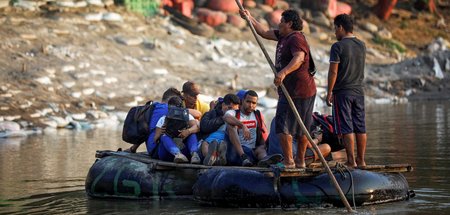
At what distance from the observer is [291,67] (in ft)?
35.5

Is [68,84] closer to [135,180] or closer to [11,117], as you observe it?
[11,117]

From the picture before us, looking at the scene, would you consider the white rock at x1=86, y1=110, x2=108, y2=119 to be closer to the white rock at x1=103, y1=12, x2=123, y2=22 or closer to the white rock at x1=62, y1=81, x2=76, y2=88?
the white rock at x1=62, y1=81, x2=76, y2=88

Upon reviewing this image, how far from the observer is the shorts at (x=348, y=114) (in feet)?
36.9

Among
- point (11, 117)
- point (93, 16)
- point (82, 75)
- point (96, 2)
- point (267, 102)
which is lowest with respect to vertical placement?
point (11, 117)

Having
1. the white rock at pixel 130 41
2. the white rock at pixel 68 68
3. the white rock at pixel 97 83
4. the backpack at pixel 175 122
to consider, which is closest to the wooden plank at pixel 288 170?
the backpack at pixel 175 122

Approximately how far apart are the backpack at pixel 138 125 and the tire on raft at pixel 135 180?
0.50 m

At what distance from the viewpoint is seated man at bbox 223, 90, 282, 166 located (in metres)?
11.8

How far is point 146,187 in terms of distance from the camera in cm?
1169

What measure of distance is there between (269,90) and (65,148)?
11.7 m

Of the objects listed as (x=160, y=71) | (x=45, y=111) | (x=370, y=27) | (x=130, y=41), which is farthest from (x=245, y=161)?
(x=370, y=27)

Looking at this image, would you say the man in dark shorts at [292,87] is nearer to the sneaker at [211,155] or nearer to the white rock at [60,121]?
the sneaker at [211,155]

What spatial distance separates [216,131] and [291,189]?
1.86 metres

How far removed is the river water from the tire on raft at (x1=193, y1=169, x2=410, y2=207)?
100 millimetres

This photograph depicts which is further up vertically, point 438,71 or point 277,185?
point 438,71
